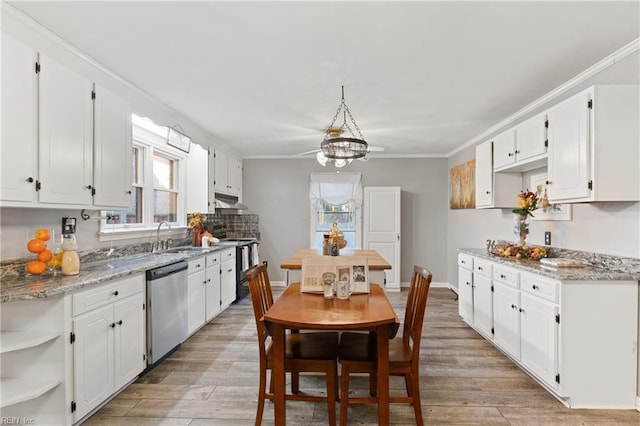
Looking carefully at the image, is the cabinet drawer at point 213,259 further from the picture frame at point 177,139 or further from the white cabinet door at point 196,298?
the picture frame at point 177,139

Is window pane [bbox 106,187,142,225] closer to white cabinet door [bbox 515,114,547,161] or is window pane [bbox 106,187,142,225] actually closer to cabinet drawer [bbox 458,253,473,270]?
cabinet drawer [bbox 458,253,473,270]

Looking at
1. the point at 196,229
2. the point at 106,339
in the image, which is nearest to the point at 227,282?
the point at 196,229

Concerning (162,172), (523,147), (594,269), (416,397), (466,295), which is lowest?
(416,397)

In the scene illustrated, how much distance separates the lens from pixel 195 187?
4.83 meters

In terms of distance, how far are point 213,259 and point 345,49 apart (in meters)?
2.98

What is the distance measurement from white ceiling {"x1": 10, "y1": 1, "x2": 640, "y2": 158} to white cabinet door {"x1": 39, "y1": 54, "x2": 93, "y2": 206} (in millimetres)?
337

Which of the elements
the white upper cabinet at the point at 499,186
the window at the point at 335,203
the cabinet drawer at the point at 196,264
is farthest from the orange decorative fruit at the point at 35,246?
the window at the point at 335,203

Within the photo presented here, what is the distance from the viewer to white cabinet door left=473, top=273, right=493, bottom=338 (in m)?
3.42

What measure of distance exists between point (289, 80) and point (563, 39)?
2022mm

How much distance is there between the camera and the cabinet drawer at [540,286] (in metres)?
2.42

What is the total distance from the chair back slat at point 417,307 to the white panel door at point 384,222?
361cm

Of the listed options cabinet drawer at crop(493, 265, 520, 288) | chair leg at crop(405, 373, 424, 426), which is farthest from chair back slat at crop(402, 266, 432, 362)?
cabinet drawer at crop(493, 265, 520, 288)

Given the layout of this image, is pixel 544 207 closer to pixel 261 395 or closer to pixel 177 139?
pixel 261 395

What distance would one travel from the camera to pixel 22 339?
1.87 meters
